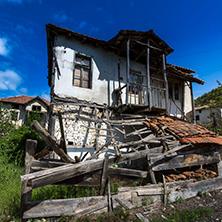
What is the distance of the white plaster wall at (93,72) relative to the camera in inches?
295

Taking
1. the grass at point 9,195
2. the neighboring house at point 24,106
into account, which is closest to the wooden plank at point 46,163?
the grass at point 9,195

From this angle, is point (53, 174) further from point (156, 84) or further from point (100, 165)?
point (156, 84)

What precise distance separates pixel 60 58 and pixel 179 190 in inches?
305

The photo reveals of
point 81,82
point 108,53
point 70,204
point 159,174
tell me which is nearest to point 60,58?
point 81,82

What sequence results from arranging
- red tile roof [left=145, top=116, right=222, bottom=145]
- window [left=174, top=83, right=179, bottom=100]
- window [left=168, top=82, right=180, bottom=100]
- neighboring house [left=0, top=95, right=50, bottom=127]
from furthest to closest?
neighboring house [left=0, top=95, right=50, bottom=127], window [left=174, top=83, right=179, bottom=100], window [left=168, top=82, right=180, bottom=100], red tile roof [left=145, top=116, right=222, bottom=145]

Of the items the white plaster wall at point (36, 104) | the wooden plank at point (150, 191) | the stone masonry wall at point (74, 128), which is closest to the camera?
the wooden plank at point (150, 191)

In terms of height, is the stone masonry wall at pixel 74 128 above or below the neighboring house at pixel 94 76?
below

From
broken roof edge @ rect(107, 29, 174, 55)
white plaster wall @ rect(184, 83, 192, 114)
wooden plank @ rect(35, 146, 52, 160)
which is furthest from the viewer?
white plaster wall @ rect(184, 83, 192, 114)

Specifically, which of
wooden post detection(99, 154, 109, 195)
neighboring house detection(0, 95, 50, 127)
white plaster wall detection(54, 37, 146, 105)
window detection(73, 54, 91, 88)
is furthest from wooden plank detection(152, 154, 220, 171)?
neighboring house detection(0, 95, 50, 127)

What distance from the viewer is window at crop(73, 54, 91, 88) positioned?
8.04 metres

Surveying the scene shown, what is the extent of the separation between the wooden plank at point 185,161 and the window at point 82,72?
5604 mm

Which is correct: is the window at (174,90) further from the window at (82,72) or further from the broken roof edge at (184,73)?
the window at (82,72)

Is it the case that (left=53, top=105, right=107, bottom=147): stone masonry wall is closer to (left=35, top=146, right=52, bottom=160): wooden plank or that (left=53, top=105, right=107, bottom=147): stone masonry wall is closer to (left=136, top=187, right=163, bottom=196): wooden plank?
(left=35, top=146, right=52, bottom=160): wooden plank

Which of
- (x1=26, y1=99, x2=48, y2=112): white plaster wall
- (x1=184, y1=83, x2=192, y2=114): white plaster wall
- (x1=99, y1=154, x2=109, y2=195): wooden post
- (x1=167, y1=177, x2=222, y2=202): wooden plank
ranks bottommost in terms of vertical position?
(x1=167, y1=177, x2=222, y2=202): wooden plank
